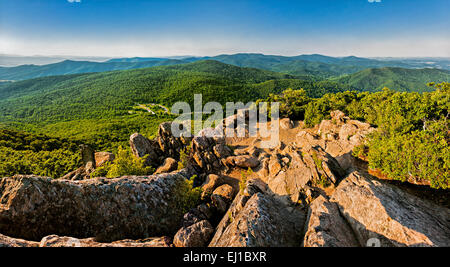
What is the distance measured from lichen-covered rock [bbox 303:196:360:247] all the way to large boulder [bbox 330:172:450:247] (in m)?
0.38

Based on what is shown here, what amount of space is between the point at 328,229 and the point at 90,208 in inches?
445

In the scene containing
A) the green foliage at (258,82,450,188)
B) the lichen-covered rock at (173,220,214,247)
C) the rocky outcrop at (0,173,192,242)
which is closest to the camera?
the rocky outcrop at (0,173,192,242)

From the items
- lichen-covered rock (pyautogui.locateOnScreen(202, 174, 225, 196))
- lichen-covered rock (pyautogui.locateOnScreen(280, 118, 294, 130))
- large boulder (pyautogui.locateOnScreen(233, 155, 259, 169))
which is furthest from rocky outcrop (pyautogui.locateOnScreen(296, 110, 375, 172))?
lichen-covered rock (pyautogui.locateOnScreen(202, 174, 225, 196))

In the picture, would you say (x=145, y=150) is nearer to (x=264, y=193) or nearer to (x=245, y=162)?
(x=245, y=162)

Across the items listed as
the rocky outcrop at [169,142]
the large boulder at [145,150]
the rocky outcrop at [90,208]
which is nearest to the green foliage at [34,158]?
the large boulder at [145,150]

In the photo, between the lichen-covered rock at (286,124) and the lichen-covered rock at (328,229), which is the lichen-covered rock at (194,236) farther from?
the lichen-covered rock at (286,124)

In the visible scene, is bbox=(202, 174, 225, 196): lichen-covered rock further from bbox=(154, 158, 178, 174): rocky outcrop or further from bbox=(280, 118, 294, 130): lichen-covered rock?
bbox=(280, 118, 294, 130): lichen-covered rock

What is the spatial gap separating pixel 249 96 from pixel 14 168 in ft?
499

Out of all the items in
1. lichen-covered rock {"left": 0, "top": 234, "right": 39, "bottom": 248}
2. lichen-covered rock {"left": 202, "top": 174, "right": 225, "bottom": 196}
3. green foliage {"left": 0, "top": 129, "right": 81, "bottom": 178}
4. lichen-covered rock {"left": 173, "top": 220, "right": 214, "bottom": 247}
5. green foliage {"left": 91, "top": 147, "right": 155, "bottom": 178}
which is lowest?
green foliage {"left": 0, "top": 129, "right": 81, "bottom": 178}

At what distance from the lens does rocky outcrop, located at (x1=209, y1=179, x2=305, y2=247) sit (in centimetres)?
690

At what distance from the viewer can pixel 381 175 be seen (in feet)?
44.2

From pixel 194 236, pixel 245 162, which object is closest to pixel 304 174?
pixel 245 162
